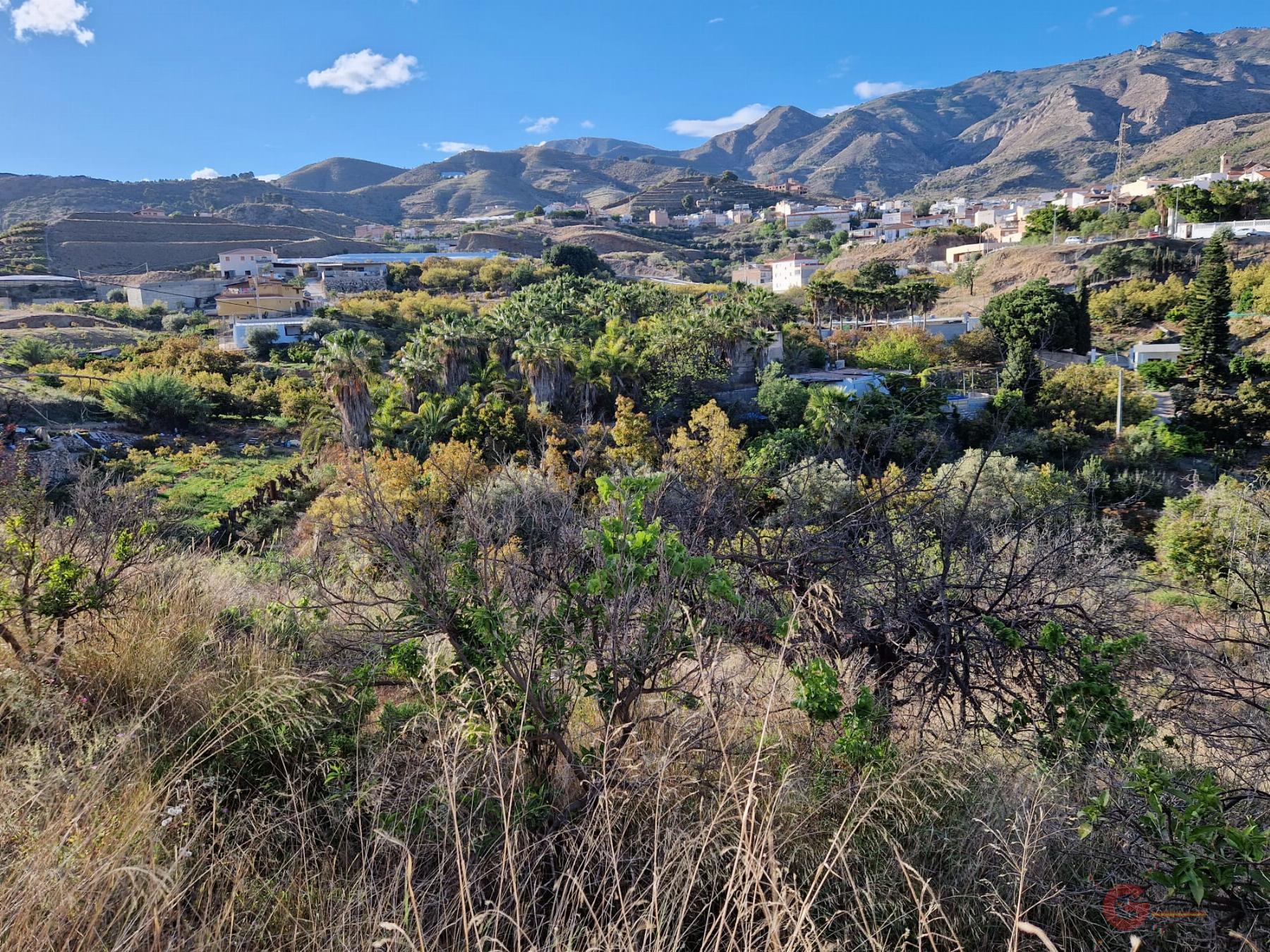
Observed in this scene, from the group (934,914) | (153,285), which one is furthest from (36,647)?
(153,285)

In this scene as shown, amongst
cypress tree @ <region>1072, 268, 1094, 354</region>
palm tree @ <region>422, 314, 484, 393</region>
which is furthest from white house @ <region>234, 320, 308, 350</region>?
cypress tree @ <region>1072, 268, 1094, 354</region>

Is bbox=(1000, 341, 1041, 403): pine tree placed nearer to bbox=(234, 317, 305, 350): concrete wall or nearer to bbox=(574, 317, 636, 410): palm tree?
bbox=(574, 317, 636, 410): palm tree

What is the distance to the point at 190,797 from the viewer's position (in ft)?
6.14

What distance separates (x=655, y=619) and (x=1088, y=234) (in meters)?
61.5

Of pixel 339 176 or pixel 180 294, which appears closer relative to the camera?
pixel 180 294

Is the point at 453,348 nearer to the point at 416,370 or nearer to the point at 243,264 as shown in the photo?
the point at 416,370

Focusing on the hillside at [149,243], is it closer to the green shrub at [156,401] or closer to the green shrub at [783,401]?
the green shrub at [156,401]

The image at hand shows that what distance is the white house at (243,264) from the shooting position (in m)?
56.2

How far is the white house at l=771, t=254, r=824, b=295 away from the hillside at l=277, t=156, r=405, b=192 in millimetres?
116192

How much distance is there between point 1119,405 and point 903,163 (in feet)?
551

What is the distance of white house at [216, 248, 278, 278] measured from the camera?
56219 millimetres

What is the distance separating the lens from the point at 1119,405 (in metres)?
22.5

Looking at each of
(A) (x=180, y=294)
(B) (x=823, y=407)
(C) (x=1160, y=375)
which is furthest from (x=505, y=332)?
(A) (x=180, y=294)

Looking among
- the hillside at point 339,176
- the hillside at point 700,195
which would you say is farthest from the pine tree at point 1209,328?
the hillside at point 339,176
